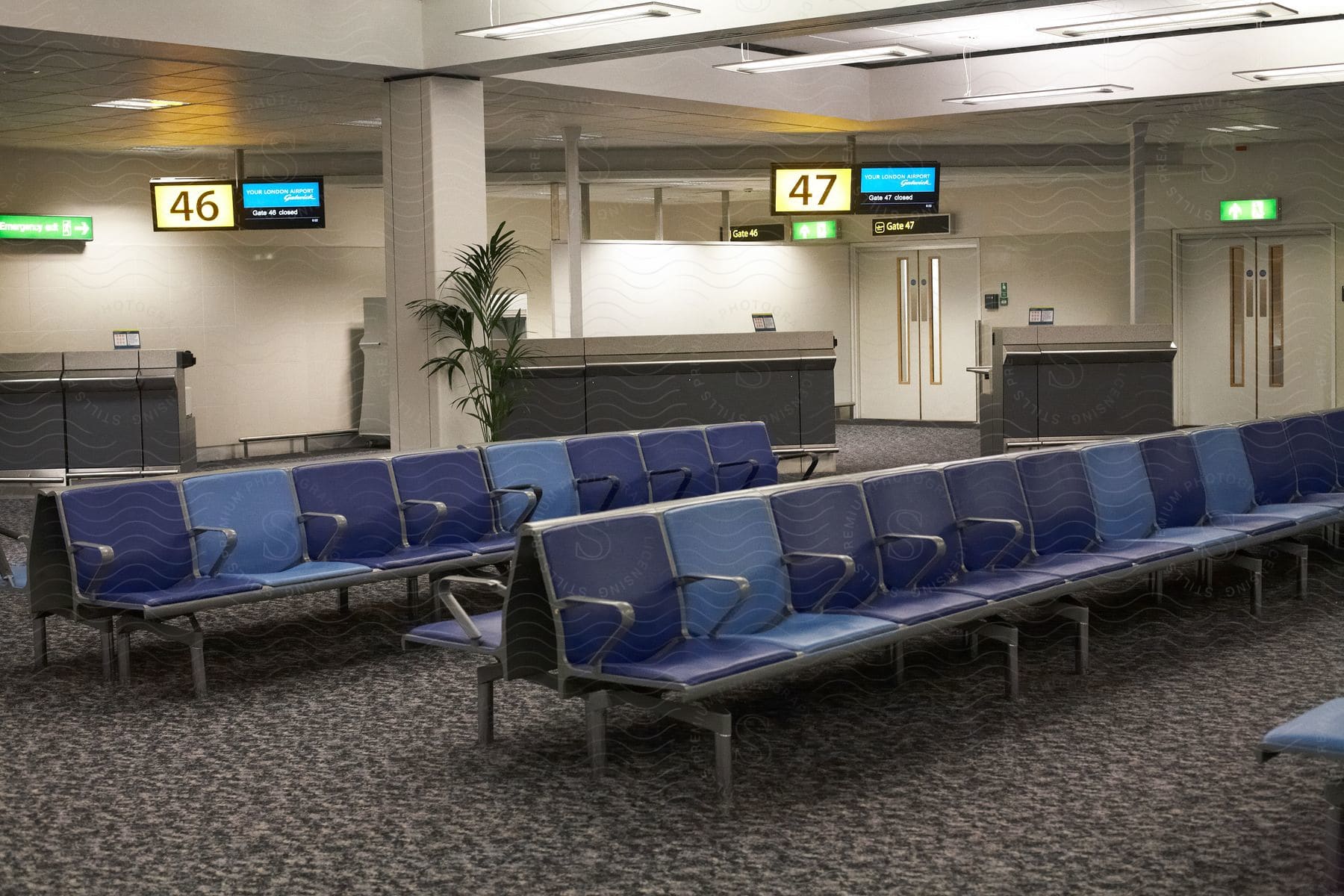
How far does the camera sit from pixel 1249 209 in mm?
14914

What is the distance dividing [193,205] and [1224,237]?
422 inches

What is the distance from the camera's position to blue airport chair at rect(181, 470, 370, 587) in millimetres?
5648

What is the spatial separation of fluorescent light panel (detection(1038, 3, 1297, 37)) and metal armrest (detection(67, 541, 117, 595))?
595 centimetres

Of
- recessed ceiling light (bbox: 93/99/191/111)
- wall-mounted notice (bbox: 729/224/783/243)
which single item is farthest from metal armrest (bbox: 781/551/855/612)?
wall-mounted notice (bbox: 729/224/783/243)

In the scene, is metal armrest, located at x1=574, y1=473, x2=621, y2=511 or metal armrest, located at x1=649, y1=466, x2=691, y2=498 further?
metal armrest, located at x1=649, y1=466, x2=691, y2=498

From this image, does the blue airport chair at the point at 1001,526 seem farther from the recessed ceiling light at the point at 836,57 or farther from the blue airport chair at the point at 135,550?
the recessed ceiling light at the point at 836,57

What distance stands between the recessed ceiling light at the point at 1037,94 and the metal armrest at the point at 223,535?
24.3 ft

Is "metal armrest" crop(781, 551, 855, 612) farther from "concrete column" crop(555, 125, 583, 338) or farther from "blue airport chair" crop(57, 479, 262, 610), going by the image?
"concrete column" crop(555, 125, 583, 338)

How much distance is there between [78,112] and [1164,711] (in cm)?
989

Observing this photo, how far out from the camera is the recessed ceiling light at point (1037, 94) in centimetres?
1099

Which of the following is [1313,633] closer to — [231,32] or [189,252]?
[231,32]

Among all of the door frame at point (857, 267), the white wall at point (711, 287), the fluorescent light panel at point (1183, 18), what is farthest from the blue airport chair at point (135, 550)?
the door frame at point (857, 267)

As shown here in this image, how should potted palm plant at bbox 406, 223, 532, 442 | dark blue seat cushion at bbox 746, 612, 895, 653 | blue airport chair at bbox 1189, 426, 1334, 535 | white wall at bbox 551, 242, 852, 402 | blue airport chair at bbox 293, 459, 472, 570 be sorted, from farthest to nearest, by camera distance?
1. white wall at bbox 551, 242, 852, 402
2. potted palm plant at bbox 406, 223, 532, 442
3. blue airport chair at bbox 1189, 426, 1334, 535
4. blue airport chair at bbox 293, 459, 472, 570
5. dark blue seat cushion at bbox 746, 612, 895, 653

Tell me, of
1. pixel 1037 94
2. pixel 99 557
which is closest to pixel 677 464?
pixel 99 557
